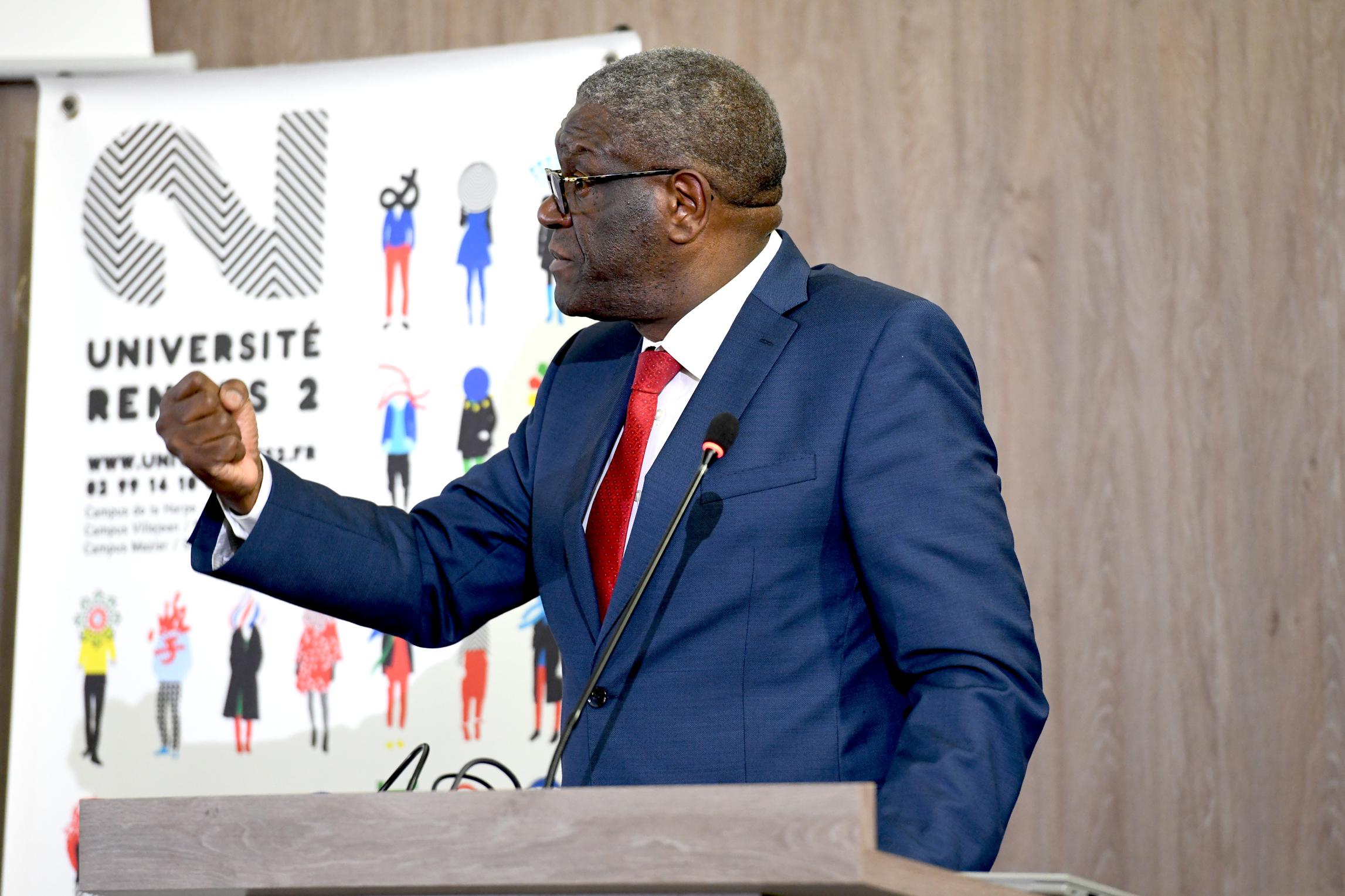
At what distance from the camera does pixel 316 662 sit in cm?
291

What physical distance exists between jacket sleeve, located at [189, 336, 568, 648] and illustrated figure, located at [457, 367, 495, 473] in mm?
859

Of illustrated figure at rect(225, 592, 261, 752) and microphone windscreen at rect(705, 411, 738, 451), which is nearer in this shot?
microphone windscreen at rect(705, 411, 738, 451)

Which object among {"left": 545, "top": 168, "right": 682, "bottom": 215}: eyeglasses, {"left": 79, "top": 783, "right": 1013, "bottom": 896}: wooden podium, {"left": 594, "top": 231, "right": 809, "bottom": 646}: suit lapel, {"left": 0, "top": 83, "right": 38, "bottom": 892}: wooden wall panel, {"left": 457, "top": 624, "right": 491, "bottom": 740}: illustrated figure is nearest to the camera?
{"left": 79, "top": 783, "right": 1013, "bottom": 896}: wooden podium

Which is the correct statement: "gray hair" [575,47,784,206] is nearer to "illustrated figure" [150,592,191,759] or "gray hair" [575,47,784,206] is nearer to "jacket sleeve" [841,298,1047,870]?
"jacket sleeve" [841,298,1047,870]

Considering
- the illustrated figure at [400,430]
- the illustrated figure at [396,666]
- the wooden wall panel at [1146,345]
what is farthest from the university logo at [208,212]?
the wooden wall panel at [1146,345]

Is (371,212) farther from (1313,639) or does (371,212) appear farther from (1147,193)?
(1313,639)

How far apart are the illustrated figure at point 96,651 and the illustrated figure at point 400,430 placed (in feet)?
2.22

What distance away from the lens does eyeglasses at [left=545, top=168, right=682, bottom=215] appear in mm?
1818

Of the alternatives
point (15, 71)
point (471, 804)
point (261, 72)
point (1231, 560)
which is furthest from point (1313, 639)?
point (15, 71)

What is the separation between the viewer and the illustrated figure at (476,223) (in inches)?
117

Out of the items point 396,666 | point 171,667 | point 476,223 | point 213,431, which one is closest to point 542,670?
point 396,666

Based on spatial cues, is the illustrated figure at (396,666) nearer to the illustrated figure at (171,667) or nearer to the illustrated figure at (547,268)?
the illustrated figure at (171,667)

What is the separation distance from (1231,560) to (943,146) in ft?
3.42

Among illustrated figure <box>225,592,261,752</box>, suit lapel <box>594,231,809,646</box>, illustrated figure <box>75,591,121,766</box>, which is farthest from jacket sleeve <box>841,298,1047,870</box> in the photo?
illustrated figure <box>75,591,121,766</box>
